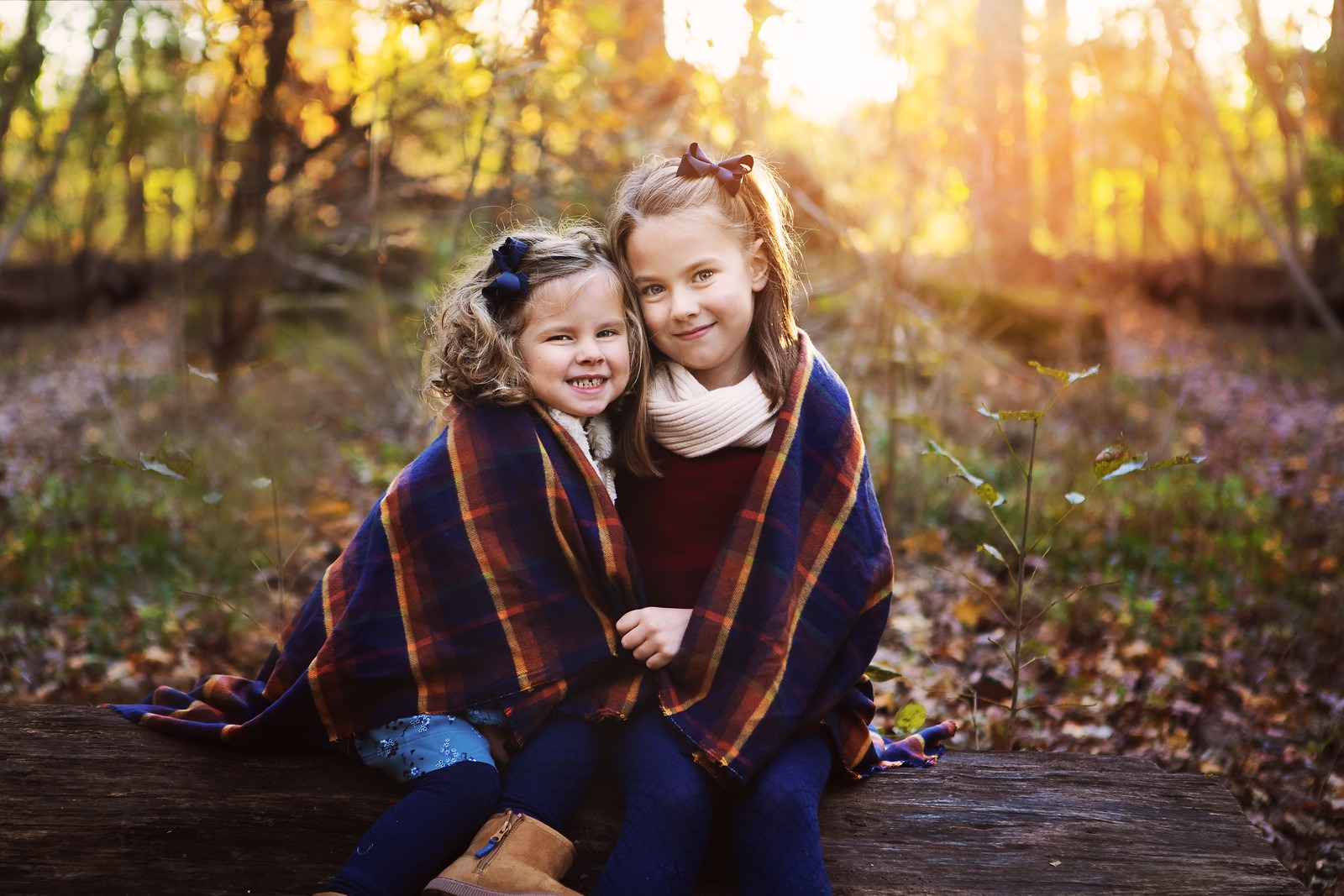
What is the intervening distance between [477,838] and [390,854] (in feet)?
0.56

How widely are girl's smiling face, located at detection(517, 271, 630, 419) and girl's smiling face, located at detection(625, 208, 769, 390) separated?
11cm

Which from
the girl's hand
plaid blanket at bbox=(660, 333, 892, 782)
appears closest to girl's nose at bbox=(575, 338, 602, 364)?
plaid blanket at bbox=(660, 333, 892, 782)

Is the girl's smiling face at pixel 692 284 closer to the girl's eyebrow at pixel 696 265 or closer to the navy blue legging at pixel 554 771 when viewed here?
the girl's eyebrow at pixel 696 265

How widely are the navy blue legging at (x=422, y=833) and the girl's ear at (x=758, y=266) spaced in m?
1.30

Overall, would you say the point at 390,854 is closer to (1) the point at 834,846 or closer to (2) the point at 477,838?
(2) the point at 477,838

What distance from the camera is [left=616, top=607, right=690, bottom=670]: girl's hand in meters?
2.25

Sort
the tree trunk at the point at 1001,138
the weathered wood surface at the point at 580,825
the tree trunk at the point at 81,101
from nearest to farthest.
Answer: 1. the weathered wood surface at the point at 580,825
2. the tree trunk at the point at 81,101
3. the tree trunk at the point at 1001,138

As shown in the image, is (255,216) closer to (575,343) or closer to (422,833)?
(575,343)

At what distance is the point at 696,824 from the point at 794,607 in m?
0.52

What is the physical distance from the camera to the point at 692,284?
237 centimetres

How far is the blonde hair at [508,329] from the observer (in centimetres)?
230

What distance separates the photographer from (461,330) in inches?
92.4

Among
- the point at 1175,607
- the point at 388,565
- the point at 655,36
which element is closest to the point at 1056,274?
the point at 655,36

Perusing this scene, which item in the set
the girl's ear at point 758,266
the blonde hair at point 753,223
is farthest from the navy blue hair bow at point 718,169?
the girl's ear at point 758,266
